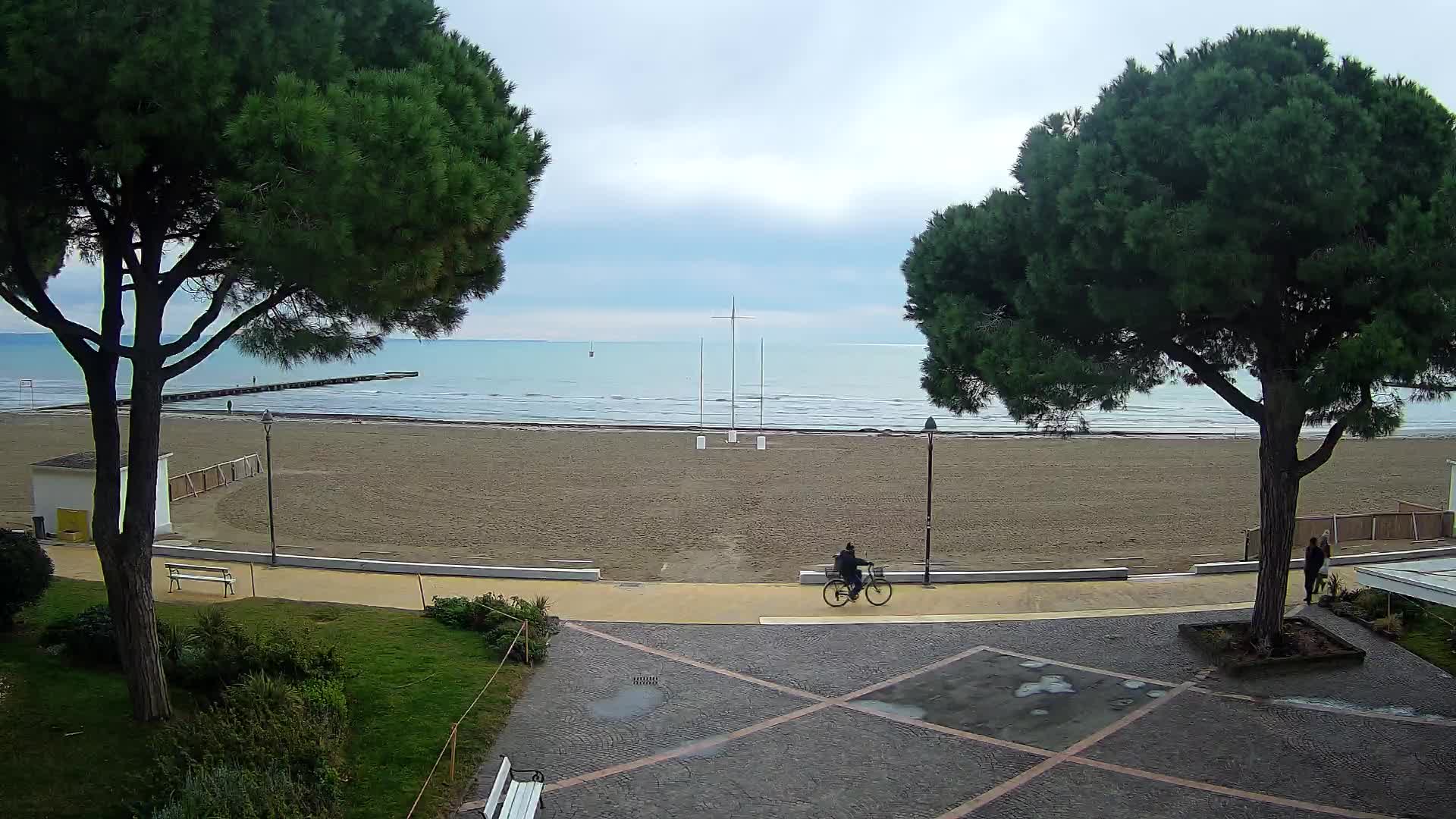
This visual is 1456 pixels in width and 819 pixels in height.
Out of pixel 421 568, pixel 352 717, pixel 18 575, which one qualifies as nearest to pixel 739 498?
pixel 421 568

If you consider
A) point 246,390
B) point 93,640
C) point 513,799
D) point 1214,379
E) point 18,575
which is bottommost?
point 513,799

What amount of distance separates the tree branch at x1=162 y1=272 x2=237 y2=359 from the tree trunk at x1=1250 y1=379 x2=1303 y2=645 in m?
12.5

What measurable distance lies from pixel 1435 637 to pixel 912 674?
8.01m

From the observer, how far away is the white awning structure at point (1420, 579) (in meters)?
10.3

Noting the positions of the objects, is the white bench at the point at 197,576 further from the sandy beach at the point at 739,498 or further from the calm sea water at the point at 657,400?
the calm sea water at the point at 657,400

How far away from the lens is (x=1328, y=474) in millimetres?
36406

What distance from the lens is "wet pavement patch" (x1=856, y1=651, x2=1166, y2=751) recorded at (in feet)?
33.7

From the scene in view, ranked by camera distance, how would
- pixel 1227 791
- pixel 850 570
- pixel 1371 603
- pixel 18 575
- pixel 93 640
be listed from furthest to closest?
pixel 850 570 → pixel 1371 603 → pixel 18 575 → pixel 93 640 → pixel 1227 791

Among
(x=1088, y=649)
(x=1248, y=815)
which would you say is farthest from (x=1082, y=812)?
(x=1088, y=649)

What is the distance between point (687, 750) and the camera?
31.6 feet

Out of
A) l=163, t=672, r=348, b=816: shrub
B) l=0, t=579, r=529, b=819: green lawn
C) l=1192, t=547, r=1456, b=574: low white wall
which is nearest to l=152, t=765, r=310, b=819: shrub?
l=163, t=672, r=348, b=816: shrub

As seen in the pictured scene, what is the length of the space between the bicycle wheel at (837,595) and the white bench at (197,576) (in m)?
10.3

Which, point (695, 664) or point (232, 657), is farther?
point (695, 664)

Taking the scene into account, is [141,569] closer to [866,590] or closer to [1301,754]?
[866,590]
